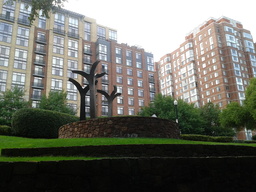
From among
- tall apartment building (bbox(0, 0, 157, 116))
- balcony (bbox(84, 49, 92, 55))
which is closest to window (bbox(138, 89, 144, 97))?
tall apartment building (bbox(0, 0, 157, 116))

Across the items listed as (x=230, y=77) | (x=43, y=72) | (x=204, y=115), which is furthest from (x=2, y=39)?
(x=230, y=77)

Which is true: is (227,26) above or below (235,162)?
above

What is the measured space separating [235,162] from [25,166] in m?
4.95

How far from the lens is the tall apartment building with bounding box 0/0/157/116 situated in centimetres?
4634

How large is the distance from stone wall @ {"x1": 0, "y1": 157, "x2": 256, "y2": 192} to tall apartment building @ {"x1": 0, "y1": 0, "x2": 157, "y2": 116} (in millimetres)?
44407

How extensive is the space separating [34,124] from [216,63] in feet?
210

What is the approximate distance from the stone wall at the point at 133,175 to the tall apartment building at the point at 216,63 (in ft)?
219

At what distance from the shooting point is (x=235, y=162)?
19.2 ft

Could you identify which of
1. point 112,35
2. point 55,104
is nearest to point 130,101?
point 112,35

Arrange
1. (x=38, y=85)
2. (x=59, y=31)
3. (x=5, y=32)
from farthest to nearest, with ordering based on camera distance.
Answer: (x=59, y=31) → (x=38, y=85) → (x=5, y=32)

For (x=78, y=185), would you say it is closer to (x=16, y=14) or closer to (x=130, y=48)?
(x=16, y=14)

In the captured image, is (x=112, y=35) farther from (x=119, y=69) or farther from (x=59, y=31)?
(x=59, y=31)

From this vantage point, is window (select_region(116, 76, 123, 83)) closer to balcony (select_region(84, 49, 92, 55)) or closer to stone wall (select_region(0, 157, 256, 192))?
balcony (select_region(84, 49, 92, 55))

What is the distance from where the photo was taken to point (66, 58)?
52.2m
